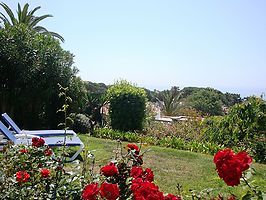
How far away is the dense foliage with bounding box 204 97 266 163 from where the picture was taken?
927cm

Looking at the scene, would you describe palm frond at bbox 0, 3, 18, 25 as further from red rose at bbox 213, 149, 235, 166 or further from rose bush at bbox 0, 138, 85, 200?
red rose at bbox 213, 149, 235, 166

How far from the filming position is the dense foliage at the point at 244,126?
9.27 m

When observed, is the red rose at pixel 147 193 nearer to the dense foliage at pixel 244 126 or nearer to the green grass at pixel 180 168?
the green grass at pixel 180 168

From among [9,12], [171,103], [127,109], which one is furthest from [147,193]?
[9,12]

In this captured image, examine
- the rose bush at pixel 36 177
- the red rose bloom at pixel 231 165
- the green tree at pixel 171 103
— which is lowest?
the rose bush at pixel 36 177

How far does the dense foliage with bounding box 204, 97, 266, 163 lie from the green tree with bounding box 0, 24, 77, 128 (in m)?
5.42

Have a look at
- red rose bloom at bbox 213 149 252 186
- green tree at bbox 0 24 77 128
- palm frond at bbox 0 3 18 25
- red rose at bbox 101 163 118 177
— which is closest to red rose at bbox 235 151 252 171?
red rose bloom at bbox 213 149 252 186

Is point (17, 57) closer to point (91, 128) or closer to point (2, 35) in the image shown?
point (2, 35)

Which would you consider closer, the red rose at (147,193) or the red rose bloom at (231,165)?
the red rose at (147,193)

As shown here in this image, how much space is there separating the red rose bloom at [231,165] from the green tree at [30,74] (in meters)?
Answer: 10.2

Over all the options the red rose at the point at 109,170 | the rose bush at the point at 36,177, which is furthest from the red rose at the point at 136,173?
the rose bush at the point at 36,177

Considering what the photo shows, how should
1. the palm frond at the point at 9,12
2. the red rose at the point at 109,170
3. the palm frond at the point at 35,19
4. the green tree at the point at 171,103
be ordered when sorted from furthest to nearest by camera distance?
the palm frond at the point at 35,19 < the palm frond at the point at 9,12 < the green tree at the point at 171,103 < the red rose at the point at 109,170

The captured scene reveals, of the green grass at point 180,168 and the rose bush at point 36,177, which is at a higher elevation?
the rose bush at point 36,177

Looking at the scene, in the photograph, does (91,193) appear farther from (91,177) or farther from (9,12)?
(9,12)
